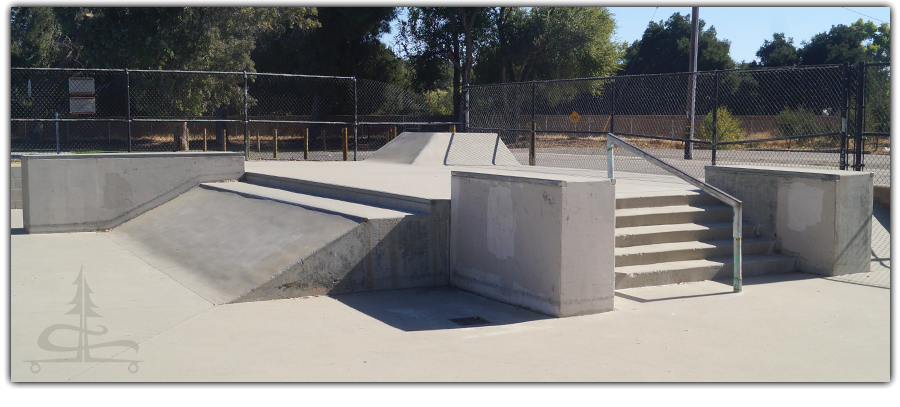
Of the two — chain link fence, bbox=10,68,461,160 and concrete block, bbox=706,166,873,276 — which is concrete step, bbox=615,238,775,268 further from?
chain link fence, bbox=10,68,461,160

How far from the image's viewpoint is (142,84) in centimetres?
2506

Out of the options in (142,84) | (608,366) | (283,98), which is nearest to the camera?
(608,366)

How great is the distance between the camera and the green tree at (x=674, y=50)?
178 ft

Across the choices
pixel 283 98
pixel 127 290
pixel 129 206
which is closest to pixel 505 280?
pixel 127 290

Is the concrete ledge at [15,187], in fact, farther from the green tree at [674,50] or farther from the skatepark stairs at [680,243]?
the green tree at [674,50]

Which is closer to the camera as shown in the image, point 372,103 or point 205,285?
point 205,285

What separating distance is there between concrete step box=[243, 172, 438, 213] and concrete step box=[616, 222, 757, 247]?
1.96m

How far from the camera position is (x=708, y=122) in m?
21.4

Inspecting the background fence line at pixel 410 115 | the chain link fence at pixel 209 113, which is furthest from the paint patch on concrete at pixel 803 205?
the chain link fence at pixel 209 113

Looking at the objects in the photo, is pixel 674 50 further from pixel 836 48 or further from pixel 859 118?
pixel 859 118

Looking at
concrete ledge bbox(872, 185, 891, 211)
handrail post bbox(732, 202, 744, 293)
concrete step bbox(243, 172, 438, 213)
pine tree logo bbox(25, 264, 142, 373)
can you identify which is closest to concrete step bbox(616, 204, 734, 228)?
handrail post bbox(732, 202, 744, 293)

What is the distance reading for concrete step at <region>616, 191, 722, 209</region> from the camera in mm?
7734

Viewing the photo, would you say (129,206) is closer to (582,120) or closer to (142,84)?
(142,84)

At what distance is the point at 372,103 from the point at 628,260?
98.3ft
